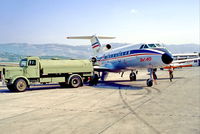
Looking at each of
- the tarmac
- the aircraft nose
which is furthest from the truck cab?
the aircraft nose

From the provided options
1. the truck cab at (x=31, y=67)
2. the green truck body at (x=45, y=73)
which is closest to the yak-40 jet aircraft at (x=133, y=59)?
the green truck body at (x=45, y=73)

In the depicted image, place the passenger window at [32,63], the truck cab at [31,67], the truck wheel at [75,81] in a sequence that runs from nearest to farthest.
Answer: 1. the truck cab at [31,67]
2. the passenger window at [32,63]
3. the truck wheel at [75,81]

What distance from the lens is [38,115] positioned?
7.80m

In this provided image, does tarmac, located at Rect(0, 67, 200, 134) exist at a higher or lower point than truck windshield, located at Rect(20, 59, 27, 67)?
lower

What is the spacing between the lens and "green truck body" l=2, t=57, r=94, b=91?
1482 cm

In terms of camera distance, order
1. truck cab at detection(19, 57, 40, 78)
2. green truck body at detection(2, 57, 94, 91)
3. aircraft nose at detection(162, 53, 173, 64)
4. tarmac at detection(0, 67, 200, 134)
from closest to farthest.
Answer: tarmac at detection(0, 67, 200, 134) → aircraft nose at detection(162, 53, 173, 64) → green truck body at detection(2, 57, 94, 91) → truck cab at detection(19, 57, 40, 78)

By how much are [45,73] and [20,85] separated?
6.95 feet

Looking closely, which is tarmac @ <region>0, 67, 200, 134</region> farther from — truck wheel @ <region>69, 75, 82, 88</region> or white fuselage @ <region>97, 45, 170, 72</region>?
truck wheel @ <region>69, 75, 82, 88</region>

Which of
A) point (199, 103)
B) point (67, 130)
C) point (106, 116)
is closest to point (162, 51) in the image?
point (199, 103)

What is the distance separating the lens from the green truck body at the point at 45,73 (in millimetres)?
14820

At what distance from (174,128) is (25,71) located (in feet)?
41.5

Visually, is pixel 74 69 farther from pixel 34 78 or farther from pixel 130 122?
pixel 130 122

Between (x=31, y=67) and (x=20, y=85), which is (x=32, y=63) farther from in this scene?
(x=20, y=85)

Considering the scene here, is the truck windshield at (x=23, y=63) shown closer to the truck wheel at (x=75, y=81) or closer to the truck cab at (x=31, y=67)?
the truck cab at (x=31, y=67)
